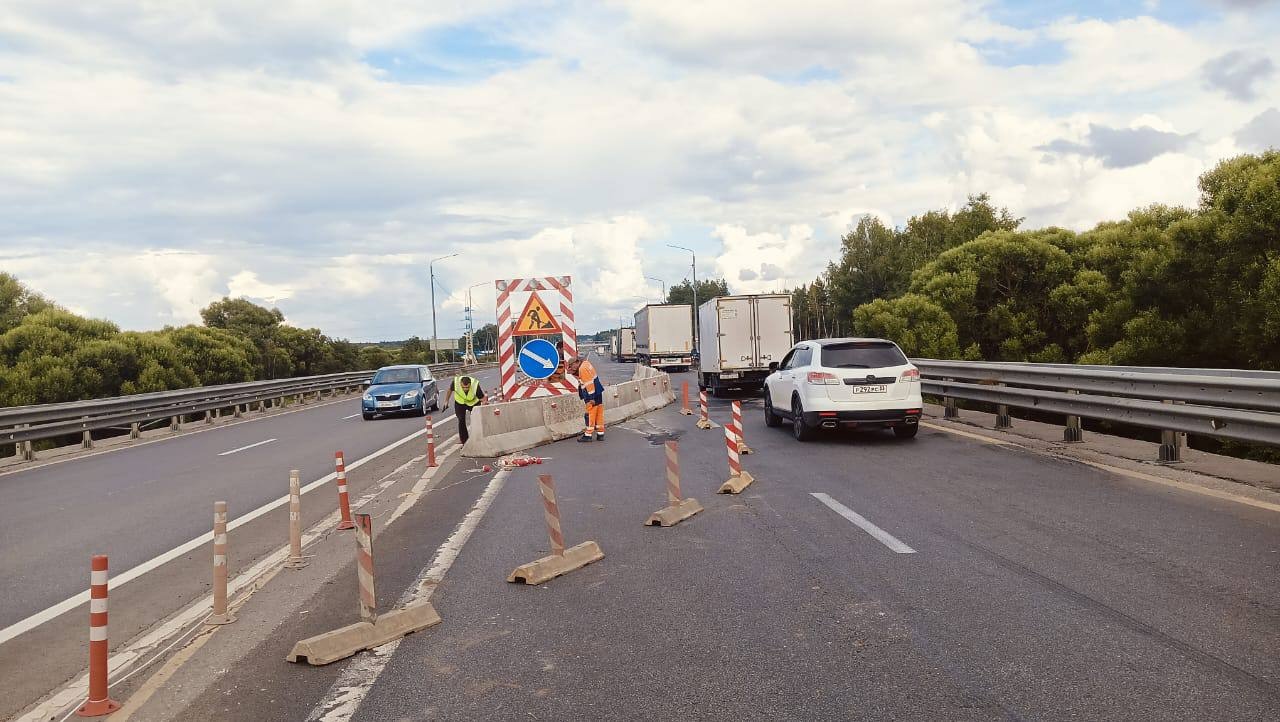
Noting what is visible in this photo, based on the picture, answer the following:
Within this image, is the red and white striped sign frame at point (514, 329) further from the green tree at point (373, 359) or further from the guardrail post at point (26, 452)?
the green tree at point (373, 359)

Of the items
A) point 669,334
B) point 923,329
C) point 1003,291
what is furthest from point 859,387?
point 669,334

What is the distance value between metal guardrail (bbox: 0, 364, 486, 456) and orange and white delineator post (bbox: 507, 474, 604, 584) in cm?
1604

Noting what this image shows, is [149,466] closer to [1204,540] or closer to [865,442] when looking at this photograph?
[865,442]

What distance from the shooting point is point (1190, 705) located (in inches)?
160

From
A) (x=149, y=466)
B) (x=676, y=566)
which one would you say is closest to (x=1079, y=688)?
(x=676, y=566)

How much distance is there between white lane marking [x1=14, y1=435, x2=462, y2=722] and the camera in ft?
16.1

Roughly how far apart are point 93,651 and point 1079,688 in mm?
4777

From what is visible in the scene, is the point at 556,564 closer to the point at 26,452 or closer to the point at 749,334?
the point at 26,452

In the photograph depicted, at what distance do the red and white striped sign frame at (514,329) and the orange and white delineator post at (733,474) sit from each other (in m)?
5.98

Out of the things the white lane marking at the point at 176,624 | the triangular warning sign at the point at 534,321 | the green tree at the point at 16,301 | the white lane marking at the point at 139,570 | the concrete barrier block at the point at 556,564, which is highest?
the green tree at the point at 16,301

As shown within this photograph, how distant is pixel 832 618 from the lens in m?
5.58

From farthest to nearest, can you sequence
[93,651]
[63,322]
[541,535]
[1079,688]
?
1. [63,322]
2. [541,535]
3. [93,651]
4. [1079,688]

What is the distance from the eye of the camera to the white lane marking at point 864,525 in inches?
292

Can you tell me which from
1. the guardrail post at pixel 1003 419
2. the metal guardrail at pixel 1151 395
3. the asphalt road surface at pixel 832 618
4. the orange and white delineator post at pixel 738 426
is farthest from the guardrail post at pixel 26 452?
the guardrail post at pixel 1003 419
